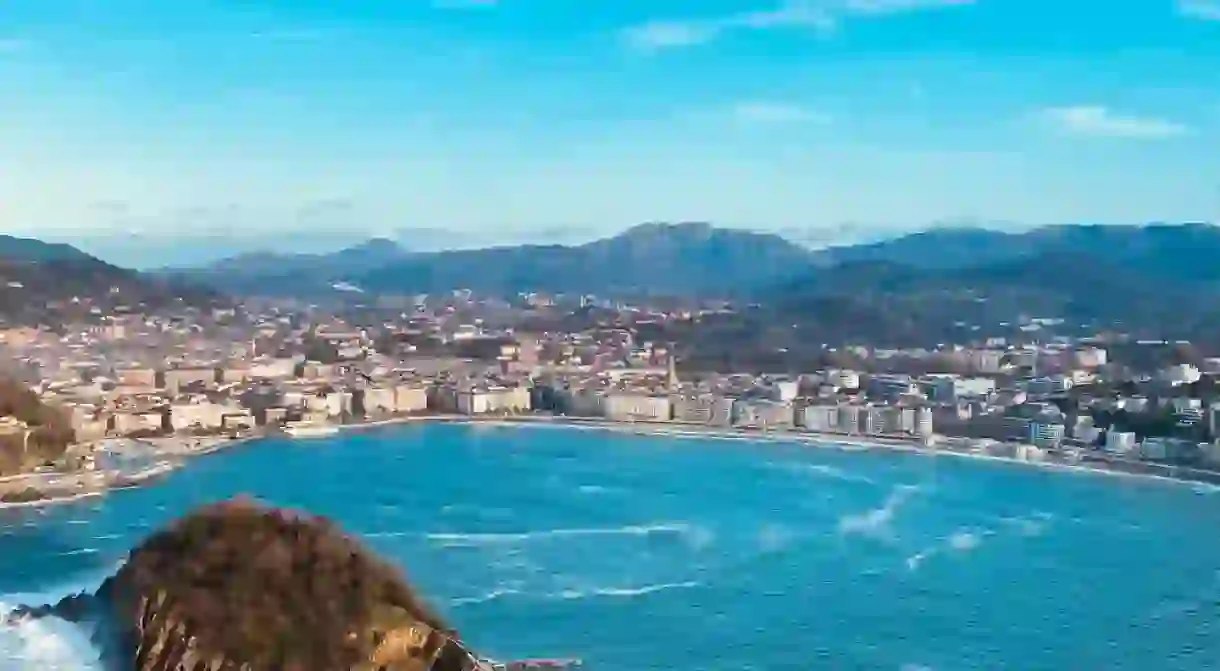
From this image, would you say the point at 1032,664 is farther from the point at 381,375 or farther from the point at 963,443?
the point at 381,375

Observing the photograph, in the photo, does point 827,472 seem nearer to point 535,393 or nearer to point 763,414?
point 763,414

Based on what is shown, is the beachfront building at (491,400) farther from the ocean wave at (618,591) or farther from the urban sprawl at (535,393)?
the ocean wave at (618,591)

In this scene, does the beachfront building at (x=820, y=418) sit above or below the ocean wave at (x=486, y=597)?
above

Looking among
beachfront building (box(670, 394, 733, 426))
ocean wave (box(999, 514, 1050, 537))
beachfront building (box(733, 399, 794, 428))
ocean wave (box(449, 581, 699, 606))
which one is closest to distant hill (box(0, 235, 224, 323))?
beachfront building (box(670, 394, 733, 426))

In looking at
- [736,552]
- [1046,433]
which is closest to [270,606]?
[736,552]

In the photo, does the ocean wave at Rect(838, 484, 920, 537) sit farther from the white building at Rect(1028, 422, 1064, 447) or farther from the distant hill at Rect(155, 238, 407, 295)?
the distant hill at Rect(155, 238, 407, 295)

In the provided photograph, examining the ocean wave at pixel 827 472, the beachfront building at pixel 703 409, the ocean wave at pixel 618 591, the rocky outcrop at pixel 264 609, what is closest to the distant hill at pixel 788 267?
the beachfront building at pixel 703 409
